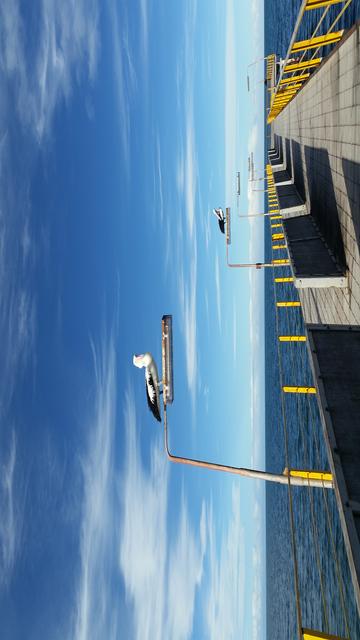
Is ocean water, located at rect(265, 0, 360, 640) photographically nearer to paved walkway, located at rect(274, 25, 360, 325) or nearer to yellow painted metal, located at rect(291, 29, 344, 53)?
paved walkway, located at rect(274, 25, 360, 325)

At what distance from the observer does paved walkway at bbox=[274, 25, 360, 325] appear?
10.7m

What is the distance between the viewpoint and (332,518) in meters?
30.2

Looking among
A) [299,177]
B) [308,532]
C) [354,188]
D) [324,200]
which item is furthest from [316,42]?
[308,532]

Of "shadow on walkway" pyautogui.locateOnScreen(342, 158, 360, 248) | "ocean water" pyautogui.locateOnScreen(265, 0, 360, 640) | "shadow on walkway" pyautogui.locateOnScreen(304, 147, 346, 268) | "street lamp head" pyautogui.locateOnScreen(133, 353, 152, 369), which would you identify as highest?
"shadow on walkway" pyautogui.locateOnScreen(304, 147, 346, 268)

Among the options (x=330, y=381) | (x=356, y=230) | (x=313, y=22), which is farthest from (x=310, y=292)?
(x=313, y=22)

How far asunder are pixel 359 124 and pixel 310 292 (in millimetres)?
9197

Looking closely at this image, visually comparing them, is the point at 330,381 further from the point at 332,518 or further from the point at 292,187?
the point at 332,518

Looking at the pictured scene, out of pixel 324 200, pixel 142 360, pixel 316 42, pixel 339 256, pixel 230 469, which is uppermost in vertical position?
pixel 316 42

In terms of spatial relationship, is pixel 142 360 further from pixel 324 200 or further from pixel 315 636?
pixel 324 200

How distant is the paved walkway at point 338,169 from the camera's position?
10.7 meters

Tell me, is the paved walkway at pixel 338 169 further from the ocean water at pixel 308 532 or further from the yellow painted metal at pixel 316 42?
the ocean water at pixel 308 532

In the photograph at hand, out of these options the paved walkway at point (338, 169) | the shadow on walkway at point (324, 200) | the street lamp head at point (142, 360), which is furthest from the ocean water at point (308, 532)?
the shadow on walkway at point (324, 200)

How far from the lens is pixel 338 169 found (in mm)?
12852

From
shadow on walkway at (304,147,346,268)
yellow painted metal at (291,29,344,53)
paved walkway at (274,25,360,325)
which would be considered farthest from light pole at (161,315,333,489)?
yellow painted metal at (291,29,344,53)
